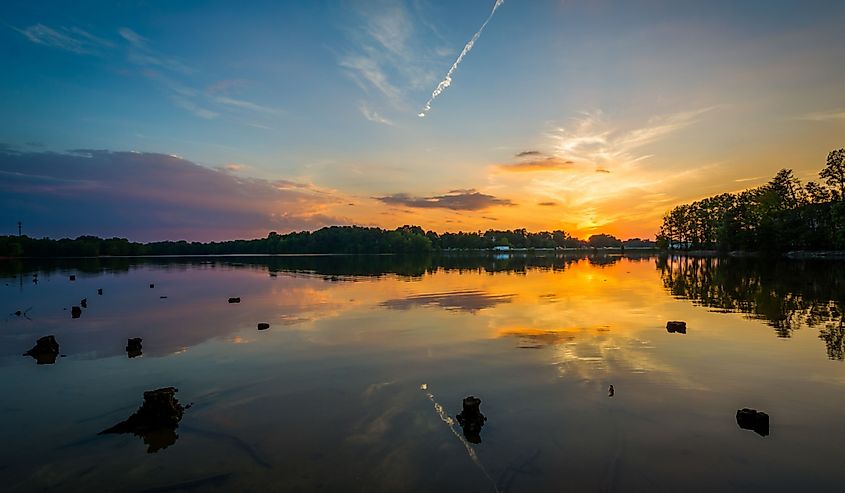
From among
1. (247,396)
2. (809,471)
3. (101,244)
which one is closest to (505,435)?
(809,471)

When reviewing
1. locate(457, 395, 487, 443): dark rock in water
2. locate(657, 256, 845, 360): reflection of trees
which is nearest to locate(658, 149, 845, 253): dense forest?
locate(657, 256, 845, 360): reflection of trees

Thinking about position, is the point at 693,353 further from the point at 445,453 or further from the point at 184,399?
the point at 184,399

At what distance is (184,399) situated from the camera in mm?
12109

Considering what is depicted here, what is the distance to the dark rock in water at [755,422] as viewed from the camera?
9477 millimetres

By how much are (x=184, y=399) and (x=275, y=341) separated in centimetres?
717

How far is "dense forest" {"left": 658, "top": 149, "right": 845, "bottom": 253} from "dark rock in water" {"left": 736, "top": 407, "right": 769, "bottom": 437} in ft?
301

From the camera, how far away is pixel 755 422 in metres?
9.55

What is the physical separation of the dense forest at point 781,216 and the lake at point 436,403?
86186mm

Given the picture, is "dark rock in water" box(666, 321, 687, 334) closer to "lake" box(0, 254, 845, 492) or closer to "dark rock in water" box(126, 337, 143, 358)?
"lake" box(0, 254, 845, 492)

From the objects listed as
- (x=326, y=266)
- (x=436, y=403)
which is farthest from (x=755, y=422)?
(x=326, y=266)

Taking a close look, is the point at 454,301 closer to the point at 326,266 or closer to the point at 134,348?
the point at 134,348

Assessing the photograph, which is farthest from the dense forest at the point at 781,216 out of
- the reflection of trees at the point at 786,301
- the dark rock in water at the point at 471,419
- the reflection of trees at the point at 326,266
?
the dark rock in water at the point at 471,419

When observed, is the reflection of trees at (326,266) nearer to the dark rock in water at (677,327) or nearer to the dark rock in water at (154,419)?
the dark rock in water at (677,327)

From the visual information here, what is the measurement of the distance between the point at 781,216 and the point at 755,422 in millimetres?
116621
